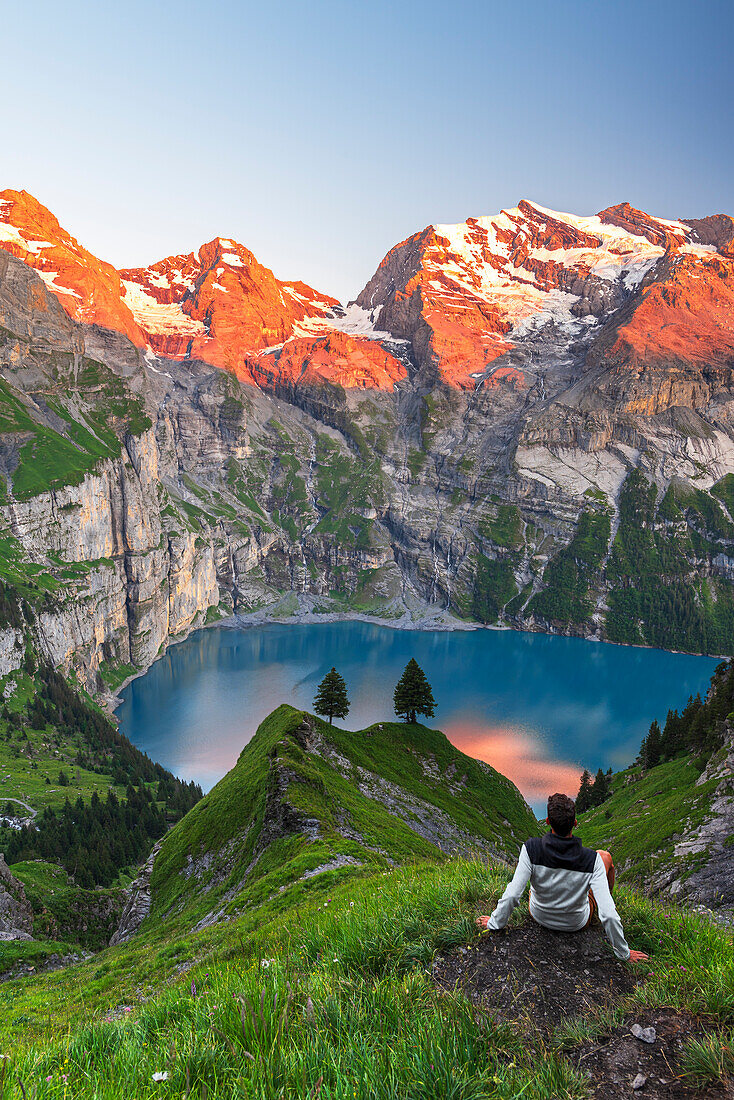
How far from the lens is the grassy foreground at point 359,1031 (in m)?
3.38

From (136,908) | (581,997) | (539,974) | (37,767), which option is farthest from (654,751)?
(37,767)

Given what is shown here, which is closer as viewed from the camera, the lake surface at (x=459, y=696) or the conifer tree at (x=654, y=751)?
the conifer tree at (x=654, y=751)

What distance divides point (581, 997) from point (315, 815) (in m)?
23.7

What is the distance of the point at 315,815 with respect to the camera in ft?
86.1

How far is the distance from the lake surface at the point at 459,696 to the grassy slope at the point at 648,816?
25.5 meters

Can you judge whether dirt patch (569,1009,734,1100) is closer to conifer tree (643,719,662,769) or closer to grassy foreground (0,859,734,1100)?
grassy foreground (0,859,734,1100)

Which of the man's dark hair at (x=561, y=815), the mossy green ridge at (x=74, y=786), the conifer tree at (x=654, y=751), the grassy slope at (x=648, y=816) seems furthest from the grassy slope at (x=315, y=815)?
the mossy green ridge at (x=74, y=786)

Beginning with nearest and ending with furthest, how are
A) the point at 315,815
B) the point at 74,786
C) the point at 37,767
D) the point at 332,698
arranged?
the point at 315,815 < the point at 332,698 < the point at 74,786 < the point at 37,767

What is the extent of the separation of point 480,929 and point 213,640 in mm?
202548

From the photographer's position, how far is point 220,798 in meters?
35.2

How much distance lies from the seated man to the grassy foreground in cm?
43

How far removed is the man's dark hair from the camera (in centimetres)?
586

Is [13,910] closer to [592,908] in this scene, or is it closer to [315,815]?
[315,815]

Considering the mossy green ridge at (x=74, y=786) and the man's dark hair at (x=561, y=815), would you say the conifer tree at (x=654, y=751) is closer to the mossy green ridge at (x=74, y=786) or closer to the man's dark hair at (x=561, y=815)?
the mossy green ridge at (x=74, y=786)
